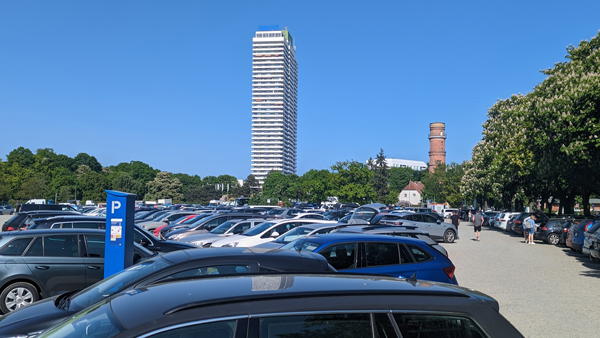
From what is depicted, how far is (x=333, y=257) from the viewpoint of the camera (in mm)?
7637

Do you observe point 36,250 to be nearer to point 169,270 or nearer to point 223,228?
point 169,270

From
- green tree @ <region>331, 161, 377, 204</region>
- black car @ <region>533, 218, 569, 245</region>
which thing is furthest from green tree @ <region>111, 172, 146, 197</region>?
black car @ <region>533, 218, 569, 245</region>

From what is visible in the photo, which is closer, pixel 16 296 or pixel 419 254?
pixel 419 254

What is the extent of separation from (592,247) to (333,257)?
13.3 m

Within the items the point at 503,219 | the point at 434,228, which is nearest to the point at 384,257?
the point at 434,228

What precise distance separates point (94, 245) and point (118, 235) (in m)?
1.29

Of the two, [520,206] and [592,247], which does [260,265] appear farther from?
[520,206]

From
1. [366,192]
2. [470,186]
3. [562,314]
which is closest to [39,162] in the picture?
[366,192]

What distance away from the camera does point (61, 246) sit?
8695mm

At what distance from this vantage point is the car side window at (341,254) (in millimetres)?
7578

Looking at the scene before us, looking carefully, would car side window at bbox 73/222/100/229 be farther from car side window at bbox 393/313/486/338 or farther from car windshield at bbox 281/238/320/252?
car side window at bbox 393/313/486/338

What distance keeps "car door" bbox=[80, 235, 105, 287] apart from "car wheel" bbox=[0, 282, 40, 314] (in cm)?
92

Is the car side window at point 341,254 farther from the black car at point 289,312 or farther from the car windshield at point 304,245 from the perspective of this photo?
the black car at point 289,312

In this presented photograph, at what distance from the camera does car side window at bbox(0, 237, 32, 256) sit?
8.41m
